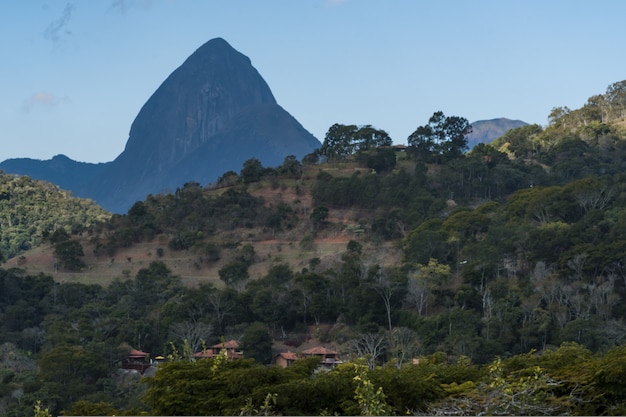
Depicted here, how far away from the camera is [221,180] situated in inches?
2186

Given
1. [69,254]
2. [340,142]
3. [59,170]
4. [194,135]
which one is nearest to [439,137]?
[340,142]

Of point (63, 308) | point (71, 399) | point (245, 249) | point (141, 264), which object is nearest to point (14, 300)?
point (63, 308)

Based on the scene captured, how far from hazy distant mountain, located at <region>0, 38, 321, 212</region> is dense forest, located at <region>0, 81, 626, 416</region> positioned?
10014cm

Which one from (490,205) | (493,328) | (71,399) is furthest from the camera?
(490,205)

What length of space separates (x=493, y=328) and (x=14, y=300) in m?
21.3

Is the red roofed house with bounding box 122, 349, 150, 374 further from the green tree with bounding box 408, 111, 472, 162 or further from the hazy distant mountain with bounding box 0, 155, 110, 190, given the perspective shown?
the hazy distant mountain with bounding box 0, 155, 110, 190

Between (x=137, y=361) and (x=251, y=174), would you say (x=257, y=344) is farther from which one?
(x=251, y=174)

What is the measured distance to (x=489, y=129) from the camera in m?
188

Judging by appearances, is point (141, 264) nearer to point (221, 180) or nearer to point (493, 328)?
point (221, 180)

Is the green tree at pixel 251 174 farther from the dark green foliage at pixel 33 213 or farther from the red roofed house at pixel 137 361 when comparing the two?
the red roofed house at pixel 137 361

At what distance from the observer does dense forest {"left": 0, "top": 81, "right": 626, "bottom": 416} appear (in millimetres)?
11102

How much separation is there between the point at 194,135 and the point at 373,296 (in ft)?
471

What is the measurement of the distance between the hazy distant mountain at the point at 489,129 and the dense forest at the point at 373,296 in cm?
12932

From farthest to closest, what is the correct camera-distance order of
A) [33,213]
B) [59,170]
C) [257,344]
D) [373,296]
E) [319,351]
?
1. [59,170]
2. [33,213]
3. [373,296]
4. [257,344]
5. [319,351]
